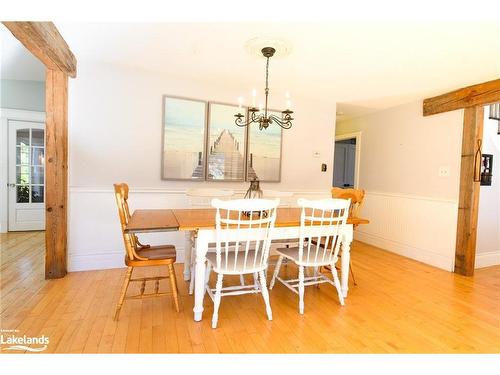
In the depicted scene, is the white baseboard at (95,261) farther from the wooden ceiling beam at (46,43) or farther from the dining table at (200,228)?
the wooden ceiling beam at (46,43)

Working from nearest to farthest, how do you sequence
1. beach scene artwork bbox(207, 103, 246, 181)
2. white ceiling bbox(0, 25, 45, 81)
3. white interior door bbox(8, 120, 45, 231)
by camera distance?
white ceiling bbox(0, 25, 45, 81), beach scene artwork bbox(207, 103, 246, 181), white interior door bbox(8, 120, 45, 231)

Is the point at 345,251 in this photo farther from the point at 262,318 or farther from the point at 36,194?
the point at 36,194

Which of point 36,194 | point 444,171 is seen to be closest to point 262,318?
point 444,171

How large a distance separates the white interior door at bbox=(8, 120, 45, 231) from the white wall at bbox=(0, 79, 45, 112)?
10.5 inches

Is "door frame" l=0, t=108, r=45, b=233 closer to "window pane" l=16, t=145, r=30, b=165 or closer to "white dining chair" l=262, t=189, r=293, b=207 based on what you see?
"window pane" l=16, t=145, r=30, b=165

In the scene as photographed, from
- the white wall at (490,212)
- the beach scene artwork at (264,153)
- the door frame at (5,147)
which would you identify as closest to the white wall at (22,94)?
the door frame at (5,147)

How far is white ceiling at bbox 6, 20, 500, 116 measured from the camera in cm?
210

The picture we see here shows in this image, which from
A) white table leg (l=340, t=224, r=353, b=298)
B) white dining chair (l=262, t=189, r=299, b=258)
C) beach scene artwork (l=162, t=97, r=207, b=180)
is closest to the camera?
white table leg (l=340, t=224, r=353, b=298)

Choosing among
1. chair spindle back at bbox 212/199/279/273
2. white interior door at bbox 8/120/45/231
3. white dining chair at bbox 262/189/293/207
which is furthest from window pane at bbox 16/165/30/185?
chair spindle back at bbox 212/199/279/273

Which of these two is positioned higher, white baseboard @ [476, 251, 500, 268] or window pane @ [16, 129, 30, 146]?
window pane @ [16, 129, 30, 146]

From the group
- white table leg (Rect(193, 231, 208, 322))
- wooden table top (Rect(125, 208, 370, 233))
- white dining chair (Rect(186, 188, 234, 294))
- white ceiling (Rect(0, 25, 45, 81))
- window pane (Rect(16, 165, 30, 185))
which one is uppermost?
white ceiling (Rect(0, 25, 45, 81))

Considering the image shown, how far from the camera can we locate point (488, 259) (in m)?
3.62

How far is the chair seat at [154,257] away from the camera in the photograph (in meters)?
2.02
